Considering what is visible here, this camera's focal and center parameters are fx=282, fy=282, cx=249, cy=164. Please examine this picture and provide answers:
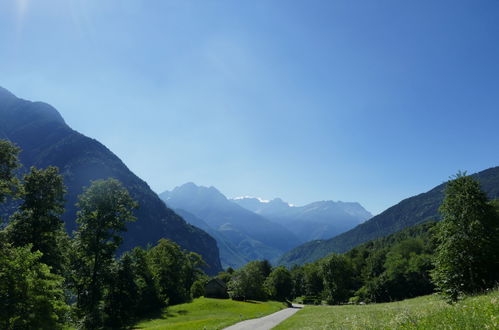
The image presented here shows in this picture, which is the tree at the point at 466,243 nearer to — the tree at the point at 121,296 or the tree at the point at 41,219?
the tree at the point at 41,219

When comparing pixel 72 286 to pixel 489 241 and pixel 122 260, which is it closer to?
pixel 122 260

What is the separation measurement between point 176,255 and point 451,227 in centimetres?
7330

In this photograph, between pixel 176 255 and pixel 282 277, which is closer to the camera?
pixel 176 255

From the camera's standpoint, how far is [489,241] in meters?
24.2

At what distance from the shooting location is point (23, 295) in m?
22.6

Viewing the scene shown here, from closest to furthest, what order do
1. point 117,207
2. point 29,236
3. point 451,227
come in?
1. point 451,227
2. point 29,236
3. point 117,207

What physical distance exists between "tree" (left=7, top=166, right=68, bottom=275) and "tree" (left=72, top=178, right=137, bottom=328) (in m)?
3.06

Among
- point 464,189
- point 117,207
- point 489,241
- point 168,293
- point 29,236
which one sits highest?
point 117,207

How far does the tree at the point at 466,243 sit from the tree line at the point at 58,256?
33.9m

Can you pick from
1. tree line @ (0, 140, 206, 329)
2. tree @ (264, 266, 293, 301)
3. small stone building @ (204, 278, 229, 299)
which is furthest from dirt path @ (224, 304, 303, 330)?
tree @ (264, 266, 293, 301)

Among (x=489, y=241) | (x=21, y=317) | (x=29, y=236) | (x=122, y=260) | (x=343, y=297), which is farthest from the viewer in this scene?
(x=343, y=297)

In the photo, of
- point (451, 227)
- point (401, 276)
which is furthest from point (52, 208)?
point (401, 276)

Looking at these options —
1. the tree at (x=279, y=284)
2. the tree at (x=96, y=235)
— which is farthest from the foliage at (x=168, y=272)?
the tree at (x=279, y=284)

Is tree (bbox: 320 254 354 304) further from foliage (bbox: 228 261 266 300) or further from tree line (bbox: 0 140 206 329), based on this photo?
tree line (bbox: 0 140 206 329)
